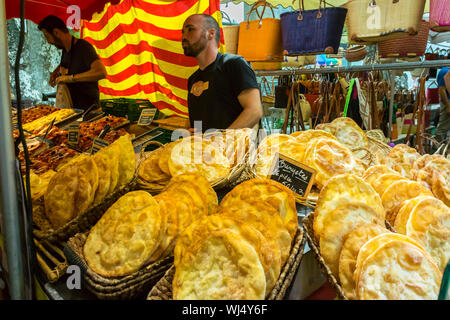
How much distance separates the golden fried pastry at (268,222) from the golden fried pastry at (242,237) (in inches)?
0.5

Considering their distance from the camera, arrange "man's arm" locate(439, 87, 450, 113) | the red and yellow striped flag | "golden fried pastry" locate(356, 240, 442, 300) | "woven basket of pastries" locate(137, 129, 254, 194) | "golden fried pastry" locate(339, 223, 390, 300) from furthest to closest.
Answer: the red and yellow striped flag → "man's arm" locate(439, 87, 450, 113) → "woven basket of pastries" locate(137, 129, 254, 194) → "golden fried pastry" locate(339, 223, 390, 300) → "golden fried pastry" locate(356, 240, 442, 300)

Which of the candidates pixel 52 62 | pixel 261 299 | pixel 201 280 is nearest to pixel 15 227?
pixel 201 280

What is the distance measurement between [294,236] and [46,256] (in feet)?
3.04

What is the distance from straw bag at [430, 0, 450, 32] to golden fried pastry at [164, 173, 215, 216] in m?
2.81

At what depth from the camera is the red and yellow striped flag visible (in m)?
5.46

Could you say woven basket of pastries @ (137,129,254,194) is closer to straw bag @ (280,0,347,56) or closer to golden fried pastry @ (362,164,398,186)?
golden fried pastry @ (362,164,398,186)

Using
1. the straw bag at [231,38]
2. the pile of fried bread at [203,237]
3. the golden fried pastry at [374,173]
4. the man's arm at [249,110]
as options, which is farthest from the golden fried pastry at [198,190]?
the straw bag at [231,38]

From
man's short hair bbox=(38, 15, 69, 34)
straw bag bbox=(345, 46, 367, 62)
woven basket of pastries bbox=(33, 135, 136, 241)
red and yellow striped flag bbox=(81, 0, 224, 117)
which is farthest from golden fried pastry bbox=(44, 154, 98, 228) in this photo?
straw bag bbox=(345, 46, 367, 62)

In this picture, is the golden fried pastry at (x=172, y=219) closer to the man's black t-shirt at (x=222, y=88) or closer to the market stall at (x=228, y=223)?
the market stall at (x=228, y=223)

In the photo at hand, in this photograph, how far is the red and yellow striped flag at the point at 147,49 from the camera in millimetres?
5457

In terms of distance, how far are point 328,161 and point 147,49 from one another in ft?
16.7
